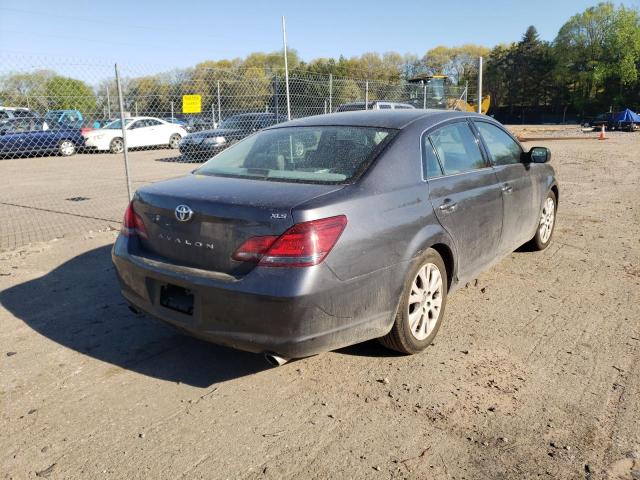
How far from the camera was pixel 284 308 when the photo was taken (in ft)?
8.75

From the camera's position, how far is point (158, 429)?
2725mm

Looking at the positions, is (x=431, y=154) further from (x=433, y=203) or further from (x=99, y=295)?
(x=99, y=295)

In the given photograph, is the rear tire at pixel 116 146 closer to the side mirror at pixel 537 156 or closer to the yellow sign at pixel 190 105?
the yellow sign at pixel 190 105

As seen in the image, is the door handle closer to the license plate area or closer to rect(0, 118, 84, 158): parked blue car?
the license plate area

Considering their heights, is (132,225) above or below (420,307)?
above

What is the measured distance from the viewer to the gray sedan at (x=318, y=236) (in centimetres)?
273

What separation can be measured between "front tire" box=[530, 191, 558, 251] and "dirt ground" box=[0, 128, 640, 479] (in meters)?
1.02

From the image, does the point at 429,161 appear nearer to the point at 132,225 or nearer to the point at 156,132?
the point at 132,225

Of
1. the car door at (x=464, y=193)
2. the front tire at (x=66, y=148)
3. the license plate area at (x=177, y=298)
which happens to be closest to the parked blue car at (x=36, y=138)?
the front tire at (x=66, y=148)

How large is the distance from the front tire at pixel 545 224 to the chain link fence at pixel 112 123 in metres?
4.93

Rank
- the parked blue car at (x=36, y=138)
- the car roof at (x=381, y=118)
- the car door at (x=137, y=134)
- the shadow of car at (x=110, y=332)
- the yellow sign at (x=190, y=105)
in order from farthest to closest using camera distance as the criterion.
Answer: the car door at (x=137, y=134) → the parked blue car at (x=36, y=138) → the yellow sign at (x=190, y=105) → the car roof at (x=381, y=118) → the shadow of car at (x=110, y=332)

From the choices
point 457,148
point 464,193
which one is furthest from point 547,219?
point 464,193

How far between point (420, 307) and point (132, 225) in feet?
6.41

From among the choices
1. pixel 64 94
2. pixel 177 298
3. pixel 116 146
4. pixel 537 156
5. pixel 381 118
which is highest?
pixel 64 94
